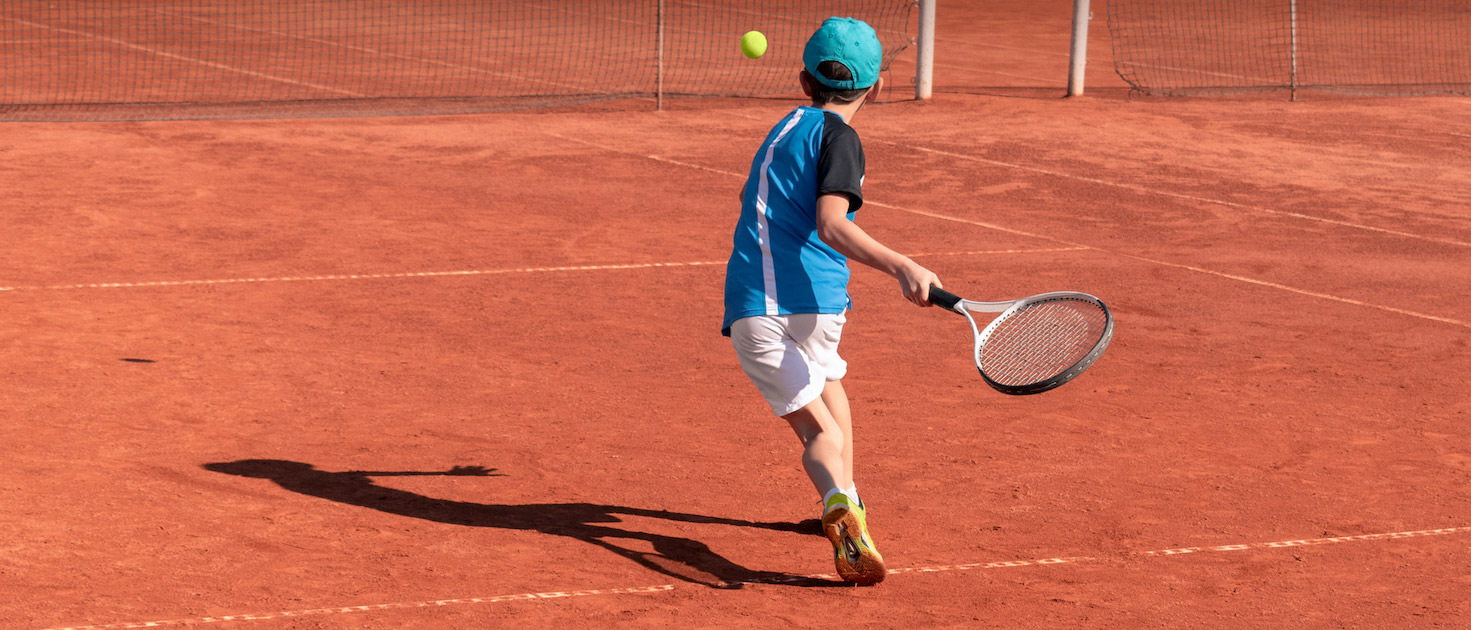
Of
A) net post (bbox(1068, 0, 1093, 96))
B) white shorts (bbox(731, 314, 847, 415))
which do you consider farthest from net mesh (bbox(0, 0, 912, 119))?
white shorts (bbox(731, 314, 847, 415))

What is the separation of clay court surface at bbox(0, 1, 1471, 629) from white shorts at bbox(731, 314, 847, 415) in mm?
672

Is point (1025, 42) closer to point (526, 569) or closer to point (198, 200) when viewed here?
point (198, 200)

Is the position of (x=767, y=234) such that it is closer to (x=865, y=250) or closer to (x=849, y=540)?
(x=865, y=250)

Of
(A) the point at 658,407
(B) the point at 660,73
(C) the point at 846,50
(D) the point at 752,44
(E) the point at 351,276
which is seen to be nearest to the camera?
(C) the point at 846,50

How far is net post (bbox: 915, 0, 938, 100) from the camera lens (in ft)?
63.9

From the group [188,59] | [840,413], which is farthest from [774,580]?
[188,59]

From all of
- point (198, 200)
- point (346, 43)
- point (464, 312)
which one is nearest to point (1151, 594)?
point (464, 312)

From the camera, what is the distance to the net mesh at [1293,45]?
2233cm

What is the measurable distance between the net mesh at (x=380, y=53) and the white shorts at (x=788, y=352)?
13258 millimetres

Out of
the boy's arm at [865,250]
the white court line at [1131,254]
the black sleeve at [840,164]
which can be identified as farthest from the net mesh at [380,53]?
the boy's arm at [865,250]

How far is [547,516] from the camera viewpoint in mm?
6082

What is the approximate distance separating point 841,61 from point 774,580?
1733mm

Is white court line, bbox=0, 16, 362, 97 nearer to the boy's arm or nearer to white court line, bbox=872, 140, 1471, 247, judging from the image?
white court line, bbox=872, 140, 1471, 247

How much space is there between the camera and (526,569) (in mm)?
5520
